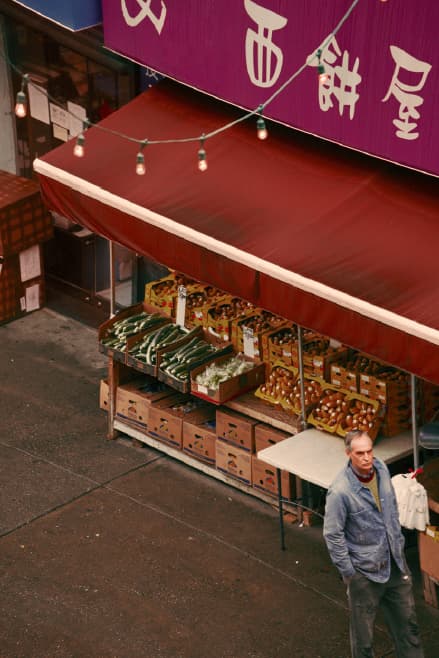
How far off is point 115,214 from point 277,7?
7.53 feet

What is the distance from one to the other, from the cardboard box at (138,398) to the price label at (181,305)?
670 millimetres

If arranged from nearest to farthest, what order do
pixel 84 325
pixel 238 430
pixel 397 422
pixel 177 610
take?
pixel 177 610 → pixel 397 422 → pixel 238 430 → pixel 84 325

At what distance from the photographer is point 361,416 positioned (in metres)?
10.5

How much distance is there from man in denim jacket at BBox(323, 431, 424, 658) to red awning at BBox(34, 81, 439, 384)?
100cm

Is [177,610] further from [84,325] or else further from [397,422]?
[84,325]

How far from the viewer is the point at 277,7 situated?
1062 centimetres

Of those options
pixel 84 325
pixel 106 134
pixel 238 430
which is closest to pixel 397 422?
pixel 238 430

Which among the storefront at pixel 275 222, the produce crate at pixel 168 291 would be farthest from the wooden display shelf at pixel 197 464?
the produce crate at pixel 168 291

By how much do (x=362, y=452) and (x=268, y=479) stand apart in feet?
10.1

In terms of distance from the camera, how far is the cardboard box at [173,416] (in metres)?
11.9

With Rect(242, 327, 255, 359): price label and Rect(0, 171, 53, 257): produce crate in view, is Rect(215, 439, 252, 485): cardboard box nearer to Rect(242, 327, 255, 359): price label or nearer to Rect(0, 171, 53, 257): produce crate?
Rect(242, 327, 255, 359): price label

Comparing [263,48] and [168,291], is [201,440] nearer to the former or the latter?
[168,291]

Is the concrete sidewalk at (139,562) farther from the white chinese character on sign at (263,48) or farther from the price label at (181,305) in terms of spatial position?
the white chinese character on sign at (263,48)

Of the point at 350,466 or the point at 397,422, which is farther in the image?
the point at 397,422
